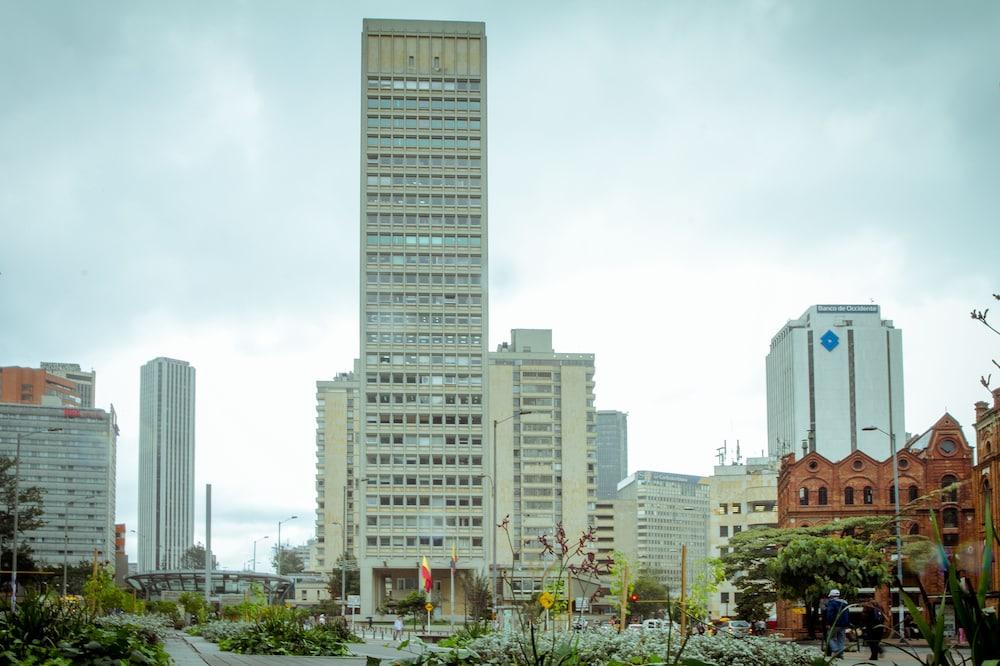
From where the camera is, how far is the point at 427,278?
115 metres

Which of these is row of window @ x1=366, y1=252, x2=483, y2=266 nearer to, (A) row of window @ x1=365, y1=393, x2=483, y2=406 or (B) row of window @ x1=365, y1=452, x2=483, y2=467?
(A) row of window @ x1=365, y1=393, x2=483, y2=406

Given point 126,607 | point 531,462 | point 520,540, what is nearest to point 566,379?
point 531,462

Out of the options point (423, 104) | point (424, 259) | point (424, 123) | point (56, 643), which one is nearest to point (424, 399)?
point (424, 259)

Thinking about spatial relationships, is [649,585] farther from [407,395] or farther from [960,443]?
[960,443]

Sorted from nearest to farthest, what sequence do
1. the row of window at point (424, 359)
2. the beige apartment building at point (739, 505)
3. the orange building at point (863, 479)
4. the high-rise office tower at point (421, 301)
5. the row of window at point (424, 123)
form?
the orange building at point (863, 479), the high-rise office tower at point (421, 301), the row of window at point (424, 359), the row of window at point (424, 123), the beige apartment building at point (739, 505)

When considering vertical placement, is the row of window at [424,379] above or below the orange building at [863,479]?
above

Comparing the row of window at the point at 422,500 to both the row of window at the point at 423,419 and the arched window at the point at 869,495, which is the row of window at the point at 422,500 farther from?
the arched window at the point at 869,495

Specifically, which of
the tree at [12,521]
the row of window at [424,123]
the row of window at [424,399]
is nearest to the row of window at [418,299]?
the row of window at [424,399]

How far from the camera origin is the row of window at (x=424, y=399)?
112 m

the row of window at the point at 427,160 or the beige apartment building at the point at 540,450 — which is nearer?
the row of window at the point at 427,160

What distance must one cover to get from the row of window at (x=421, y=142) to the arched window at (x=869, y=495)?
2092 inches

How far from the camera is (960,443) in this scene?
78.4 m

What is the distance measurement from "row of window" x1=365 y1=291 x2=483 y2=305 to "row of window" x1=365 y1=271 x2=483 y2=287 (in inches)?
44.5

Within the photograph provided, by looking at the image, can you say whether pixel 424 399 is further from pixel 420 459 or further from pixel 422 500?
pixel 422 500
